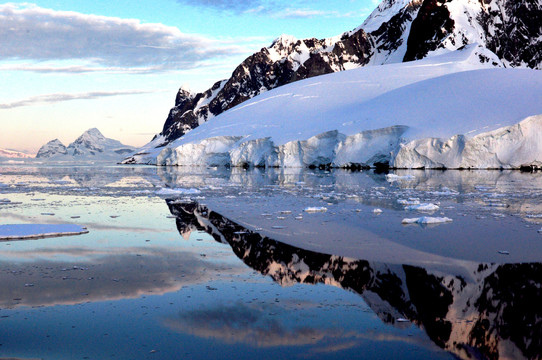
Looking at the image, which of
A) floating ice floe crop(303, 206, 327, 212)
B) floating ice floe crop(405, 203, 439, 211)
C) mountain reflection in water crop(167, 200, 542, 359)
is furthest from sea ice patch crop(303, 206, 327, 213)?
mountain reflection in water crop(167, 200, 542, 359)

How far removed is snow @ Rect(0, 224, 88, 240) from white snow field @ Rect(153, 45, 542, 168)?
87.3 ft

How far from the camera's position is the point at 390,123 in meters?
36.1

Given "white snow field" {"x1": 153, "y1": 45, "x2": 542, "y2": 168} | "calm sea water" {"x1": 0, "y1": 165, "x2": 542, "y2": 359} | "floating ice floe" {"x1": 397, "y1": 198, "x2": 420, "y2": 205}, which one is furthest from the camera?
Result: "white snow field" {"x1": 153, "y1": 45, "x2": 542, "y2": 168}

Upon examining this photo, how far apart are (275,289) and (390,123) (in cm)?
3170

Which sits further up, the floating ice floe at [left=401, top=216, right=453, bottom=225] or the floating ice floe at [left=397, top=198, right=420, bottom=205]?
the floating ice floe at [left=397, top=198, right=420, bottom=205]

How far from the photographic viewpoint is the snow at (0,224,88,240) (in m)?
8.94

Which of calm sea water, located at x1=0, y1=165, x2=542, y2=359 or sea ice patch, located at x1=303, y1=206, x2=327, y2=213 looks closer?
calm sea water, located at x1=0, y1=165, x2=542, y2=359

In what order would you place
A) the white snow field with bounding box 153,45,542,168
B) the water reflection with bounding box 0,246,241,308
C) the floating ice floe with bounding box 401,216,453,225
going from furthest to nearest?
the white snow field with bounding box 153,45,542,168 → the floating ice floe with bounding box 401,216,453,225 → the water reflection with bounding box 0,246,241,308

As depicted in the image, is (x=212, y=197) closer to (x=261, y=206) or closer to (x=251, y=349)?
(x=261, y=206)

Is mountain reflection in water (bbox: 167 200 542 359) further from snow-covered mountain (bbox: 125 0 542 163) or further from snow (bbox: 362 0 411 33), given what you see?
snow (bbox: 362 0 411 33)

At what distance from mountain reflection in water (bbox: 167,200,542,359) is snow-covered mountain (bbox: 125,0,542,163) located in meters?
59.4

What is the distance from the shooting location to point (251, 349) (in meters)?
4.13

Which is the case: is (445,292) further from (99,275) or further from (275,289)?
(99,275)

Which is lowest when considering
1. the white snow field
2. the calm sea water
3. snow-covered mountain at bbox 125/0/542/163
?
the calm sea water
